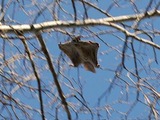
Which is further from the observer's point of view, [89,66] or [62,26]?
[89,66]

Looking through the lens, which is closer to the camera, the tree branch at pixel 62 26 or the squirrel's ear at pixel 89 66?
the tree branch at pixel 62 26

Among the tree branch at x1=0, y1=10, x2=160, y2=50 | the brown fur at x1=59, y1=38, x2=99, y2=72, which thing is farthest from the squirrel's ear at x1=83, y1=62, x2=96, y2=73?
the tree branch at x1=0, y1=10, x2=160, y2=50

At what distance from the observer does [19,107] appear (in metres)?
3.05

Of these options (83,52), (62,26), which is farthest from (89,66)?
(62,26)

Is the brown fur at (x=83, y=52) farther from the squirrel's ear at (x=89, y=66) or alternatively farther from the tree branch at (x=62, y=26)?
the tree branch at (x=62, y=26)

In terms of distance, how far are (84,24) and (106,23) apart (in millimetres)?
131

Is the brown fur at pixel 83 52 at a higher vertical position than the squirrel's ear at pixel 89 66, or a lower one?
higher

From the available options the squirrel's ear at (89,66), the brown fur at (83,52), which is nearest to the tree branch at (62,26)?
the brown fur at (83,52)

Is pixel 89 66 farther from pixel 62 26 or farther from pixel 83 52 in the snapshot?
pixel 62 26

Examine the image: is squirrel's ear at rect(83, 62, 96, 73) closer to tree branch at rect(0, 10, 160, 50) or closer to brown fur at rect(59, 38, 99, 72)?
brown fur at rect(59, 38, 99, 72)

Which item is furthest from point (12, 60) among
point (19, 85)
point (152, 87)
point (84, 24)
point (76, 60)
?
point (152, 87)

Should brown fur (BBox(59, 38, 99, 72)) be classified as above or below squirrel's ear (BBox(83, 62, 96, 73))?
above

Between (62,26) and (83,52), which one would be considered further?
(83,52)

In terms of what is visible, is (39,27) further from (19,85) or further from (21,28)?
(19,85)
